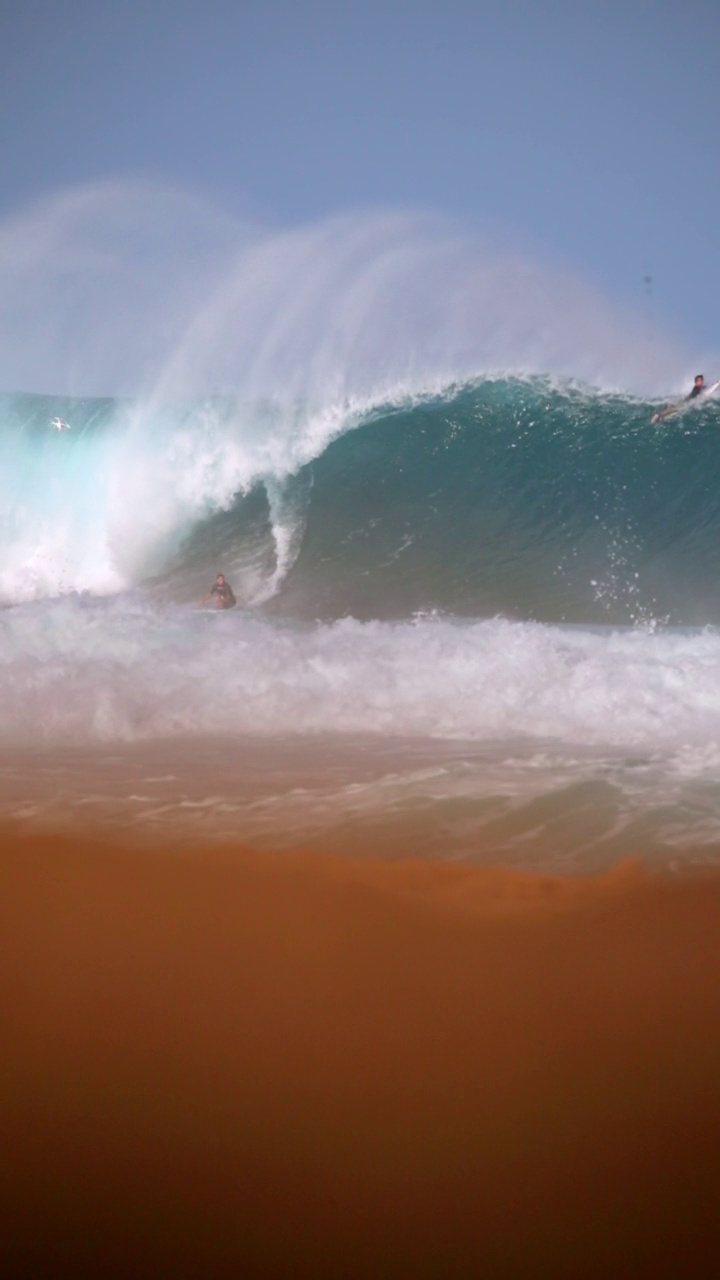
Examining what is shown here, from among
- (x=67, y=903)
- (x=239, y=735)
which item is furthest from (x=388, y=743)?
(x=67, y=903)

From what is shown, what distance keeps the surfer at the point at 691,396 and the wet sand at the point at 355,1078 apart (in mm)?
11312

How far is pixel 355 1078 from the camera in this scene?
1.67m

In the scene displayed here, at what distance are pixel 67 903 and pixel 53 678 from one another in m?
2.81

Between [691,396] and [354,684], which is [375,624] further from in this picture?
[691,396]

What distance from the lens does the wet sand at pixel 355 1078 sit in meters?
1.42

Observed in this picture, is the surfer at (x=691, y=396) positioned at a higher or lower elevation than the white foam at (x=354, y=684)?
higher

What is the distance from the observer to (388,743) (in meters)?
4.23

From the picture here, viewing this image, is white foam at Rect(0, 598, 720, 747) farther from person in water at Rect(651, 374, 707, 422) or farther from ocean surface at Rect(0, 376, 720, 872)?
person in water at Rect(651, 374, 707, 422)

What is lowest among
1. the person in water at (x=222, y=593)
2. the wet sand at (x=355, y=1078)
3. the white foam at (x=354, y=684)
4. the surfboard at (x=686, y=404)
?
the wet sand at (x=355, y=1078)

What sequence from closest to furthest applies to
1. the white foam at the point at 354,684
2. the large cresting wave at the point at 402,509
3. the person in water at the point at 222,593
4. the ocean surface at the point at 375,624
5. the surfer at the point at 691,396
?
the ocean surface at the point at 375,624
the white foam at the point at 354,684
the large cresting wave at the point at 402,509
the person in water at the point at 222,593
the surfer at the point at 691,396

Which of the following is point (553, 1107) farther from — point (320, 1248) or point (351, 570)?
point (351, 570)

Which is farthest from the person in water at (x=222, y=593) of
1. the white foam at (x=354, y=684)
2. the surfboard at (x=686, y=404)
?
the surfboard at (x=686, y=404)

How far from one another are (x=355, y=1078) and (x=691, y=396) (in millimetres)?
12604

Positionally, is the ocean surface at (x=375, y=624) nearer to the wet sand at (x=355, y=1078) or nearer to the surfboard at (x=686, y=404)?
the surfboard at (x=686, y=404)
